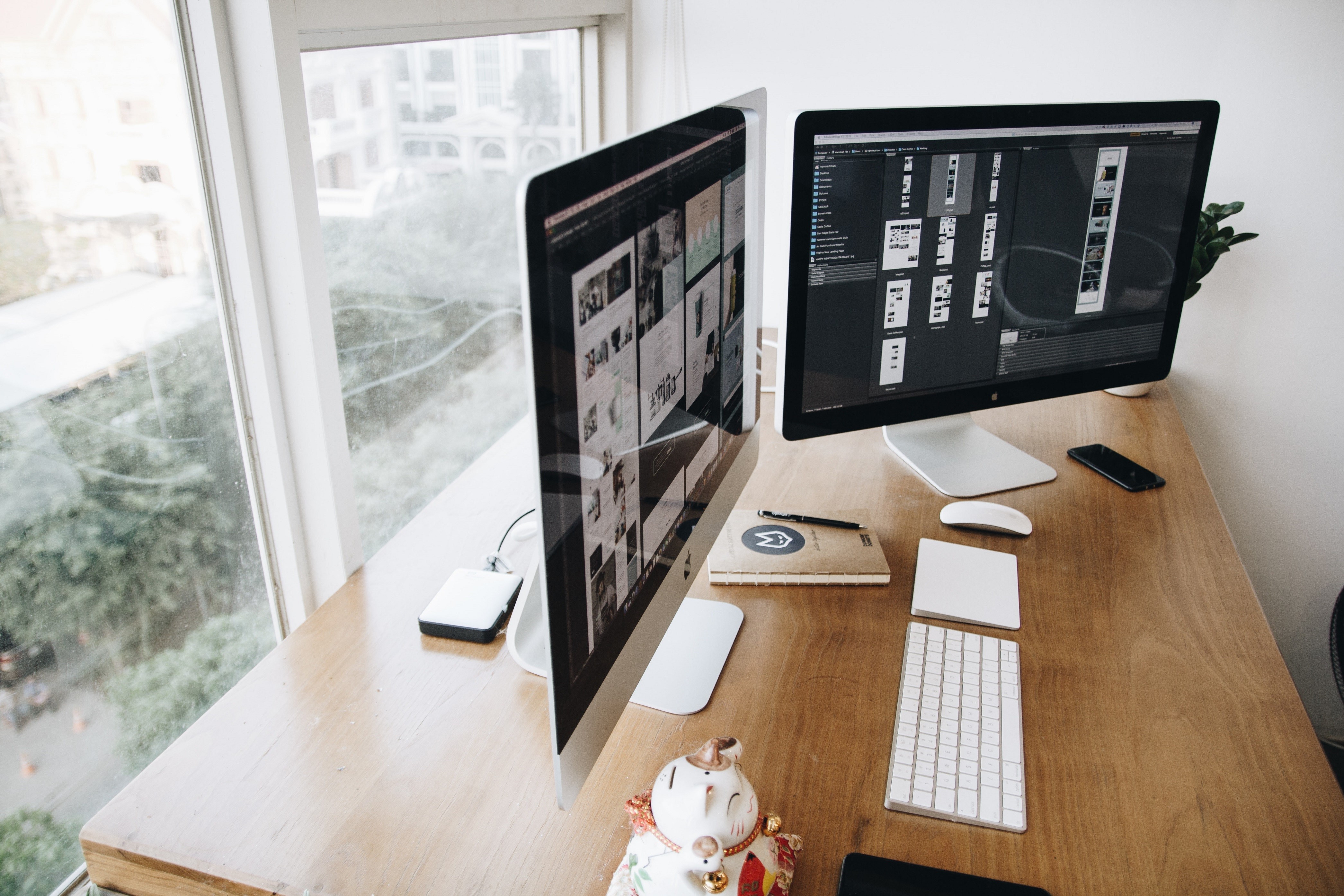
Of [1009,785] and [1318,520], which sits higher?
[1009,785]

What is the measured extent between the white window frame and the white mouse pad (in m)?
0.69

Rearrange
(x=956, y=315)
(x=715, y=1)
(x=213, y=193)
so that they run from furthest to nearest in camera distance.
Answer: (x=715, y=1) → (x=956, y=315) → (x=213, y=193)

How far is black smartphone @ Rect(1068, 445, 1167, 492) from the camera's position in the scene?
1.23 m

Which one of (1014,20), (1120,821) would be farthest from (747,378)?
(1014,20)

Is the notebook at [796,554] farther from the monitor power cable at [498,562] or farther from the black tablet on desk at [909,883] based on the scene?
the black tablet on desk at [909,883]

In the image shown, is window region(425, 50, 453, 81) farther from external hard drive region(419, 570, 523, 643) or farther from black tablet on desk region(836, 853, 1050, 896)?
black tablet on desk region(836, 853, 1050, 896)

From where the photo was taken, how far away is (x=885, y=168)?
1012 mm

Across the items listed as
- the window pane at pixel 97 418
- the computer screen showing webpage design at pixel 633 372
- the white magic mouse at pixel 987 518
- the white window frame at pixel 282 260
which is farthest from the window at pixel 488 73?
the white magic mouse at pixel 987 518

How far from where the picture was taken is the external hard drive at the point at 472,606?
91 cm

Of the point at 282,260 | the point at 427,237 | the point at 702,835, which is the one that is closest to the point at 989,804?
the point at 702,835

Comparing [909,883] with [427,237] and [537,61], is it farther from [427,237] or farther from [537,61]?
[537,61]

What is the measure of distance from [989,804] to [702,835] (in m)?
0.30

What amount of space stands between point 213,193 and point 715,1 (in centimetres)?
120

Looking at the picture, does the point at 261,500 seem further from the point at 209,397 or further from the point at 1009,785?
the point at 1009,785
